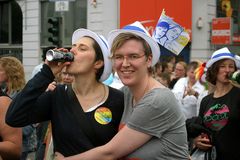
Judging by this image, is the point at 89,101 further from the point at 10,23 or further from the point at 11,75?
the point at 10,23

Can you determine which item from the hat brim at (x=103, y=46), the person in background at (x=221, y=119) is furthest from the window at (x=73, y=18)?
the hat brim at (x=103, y=46)

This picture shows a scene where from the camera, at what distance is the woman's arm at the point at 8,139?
343 centimetres

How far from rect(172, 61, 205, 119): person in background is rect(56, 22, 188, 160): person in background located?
4131 mm

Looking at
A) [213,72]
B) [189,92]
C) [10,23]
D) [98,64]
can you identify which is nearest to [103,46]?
[98,64]

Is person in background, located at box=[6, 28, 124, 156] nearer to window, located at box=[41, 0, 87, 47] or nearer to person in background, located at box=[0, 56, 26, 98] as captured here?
person in background, located at box=[0, 56, 26, 98]

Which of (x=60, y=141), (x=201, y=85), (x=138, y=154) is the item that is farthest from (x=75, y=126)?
(x=201, y=85)

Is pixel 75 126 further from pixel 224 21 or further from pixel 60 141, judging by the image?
pixel 224 21

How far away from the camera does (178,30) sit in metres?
4.07

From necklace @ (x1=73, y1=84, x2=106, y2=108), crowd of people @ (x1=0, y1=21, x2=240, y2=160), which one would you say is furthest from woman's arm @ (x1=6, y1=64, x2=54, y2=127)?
necklace @ (x1=73, y1=84, x2=106, y2=108)

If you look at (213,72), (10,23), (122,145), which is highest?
(10,23)

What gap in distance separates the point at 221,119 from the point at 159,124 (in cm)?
192

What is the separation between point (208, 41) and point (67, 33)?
20.4 feet

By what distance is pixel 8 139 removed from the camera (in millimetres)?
3480

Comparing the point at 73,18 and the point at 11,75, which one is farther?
the point at 73,18
